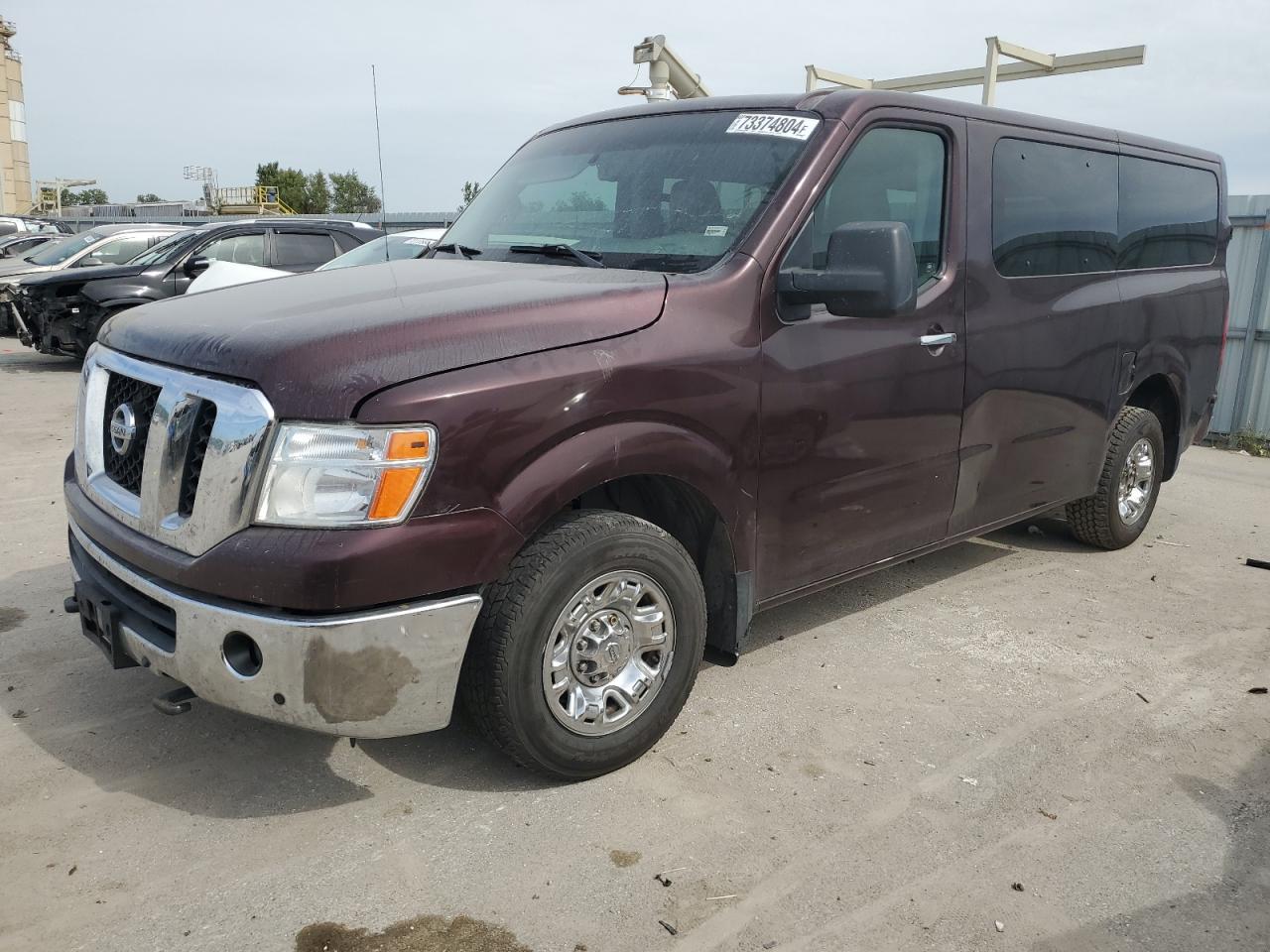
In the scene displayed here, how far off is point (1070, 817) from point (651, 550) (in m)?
1.45

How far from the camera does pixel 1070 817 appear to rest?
311 cm

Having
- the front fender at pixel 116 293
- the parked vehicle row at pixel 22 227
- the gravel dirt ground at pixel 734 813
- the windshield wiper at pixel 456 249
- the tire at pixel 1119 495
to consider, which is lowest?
the gravel dirt ground at pixel 734 813

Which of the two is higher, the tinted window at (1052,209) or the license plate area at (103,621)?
the tinted window at (1052,209)

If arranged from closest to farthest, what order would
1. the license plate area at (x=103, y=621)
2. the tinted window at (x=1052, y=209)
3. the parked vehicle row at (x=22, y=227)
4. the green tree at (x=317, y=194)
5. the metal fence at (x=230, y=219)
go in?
the license plate area at (x=103, y=621) → the tinted window at (x=1052, y=209) → the metal fence at (x=230, y=219) → the parked vehicle row at (x=22, y=227) → the green tree at (x=317, y=194)

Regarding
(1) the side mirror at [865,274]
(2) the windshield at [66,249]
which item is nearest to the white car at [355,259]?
(1) the side mirror at [865,274]

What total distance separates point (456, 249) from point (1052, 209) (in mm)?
2539

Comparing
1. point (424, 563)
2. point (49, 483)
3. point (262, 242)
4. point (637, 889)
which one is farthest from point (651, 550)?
point (262, 242)

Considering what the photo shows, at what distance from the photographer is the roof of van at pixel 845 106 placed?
3.72 metres

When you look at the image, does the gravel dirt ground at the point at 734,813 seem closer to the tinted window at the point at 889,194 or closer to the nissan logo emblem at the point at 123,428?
the nissan logo emblem at the point at 123,428

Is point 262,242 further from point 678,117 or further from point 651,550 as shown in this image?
point 651,550

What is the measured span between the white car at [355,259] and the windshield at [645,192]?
2.03 meters

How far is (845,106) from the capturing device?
12.1 feet

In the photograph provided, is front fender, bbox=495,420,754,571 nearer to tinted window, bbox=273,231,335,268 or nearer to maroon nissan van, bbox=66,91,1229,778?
maroon nissan van, bbox=66,91,1229,778

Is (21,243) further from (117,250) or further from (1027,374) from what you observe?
(1027,374)
